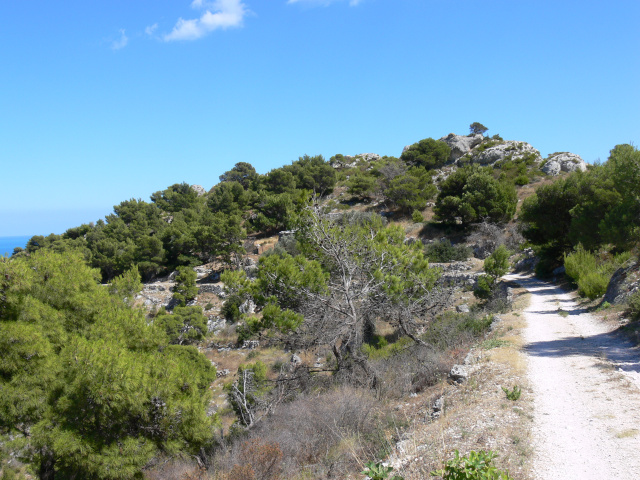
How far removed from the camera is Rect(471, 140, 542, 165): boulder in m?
45.3

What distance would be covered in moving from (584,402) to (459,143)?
5292 cm

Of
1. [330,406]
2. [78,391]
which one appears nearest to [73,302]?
[78,391]

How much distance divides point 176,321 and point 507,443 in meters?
19.5

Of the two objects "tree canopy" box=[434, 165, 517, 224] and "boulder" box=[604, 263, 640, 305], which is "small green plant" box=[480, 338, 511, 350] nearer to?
"boulder" box=[604, 263, 640, 305]

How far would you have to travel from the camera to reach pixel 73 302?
772 cm

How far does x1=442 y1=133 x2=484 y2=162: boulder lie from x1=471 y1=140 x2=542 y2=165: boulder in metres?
3.85

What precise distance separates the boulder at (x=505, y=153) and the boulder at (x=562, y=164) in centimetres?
381

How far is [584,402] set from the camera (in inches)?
226

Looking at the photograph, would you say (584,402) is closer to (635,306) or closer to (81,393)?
(635,306)

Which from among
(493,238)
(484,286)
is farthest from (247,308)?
(493,238)

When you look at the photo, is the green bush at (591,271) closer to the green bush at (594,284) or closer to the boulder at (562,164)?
the green bush at (594,284)

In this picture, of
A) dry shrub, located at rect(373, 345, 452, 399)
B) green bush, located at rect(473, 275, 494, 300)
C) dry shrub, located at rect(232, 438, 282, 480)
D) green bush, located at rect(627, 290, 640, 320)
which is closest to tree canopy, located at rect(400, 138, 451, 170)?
green bush, located at rect(473, 275, 494, 300)

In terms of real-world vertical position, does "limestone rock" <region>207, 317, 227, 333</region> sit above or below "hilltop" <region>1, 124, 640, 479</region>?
below

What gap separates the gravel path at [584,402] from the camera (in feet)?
13.8
